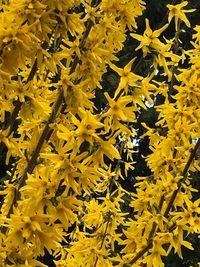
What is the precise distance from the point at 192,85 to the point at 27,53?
3.75 feet

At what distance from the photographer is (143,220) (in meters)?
2.65

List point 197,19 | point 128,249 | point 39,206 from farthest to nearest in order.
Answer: point 197,19, point 128,249, point 39,206

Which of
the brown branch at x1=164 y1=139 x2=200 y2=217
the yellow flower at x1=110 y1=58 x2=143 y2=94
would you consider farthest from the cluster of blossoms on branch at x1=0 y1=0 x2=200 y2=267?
the brown branch at x1=164 y1=139 x2=200 y2=217

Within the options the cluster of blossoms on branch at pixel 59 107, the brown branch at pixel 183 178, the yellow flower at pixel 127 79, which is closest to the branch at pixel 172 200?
the brown branch at pixel 183 178

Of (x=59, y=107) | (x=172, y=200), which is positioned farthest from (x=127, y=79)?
(x=172, y=200)

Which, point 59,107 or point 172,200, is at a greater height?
point 59,107

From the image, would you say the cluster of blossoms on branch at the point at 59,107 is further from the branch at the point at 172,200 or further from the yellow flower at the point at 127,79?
Answer: the branch at the point at 172,200

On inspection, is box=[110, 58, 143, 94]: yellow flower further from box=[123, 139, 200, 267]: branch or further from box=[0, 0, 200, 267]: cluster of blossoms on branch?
box=[123, 139, 200, 267]: branch

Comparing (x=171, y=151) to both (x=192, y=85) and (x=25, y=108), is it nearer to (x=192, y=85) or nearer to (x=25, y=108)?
(x=192, y=85)

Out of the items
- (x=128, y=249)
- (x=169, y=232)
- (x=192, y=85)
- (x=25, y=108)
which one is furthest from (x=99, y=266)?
(x=25, y=108)

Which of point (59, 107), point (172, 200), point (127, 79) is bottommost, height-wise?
point (172, 200)

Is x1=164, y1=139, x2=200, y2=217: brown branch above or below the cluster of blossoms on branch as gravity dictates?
below

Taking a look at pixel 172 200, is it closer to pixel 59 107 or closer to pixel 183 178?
pixel 183 178

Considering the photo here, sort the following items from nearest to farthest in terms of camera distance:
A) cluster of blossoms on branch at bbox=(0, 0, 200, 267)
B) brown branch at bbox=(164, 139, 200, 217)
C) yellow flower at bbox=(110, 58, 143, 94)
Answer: cluster of blossoms on branch at bbox=(0, 0, 200, 267)
yellow flower at bbox=(110, 58, 143, 94)
brown branch at bbox=(164, 139, 200, 217)
